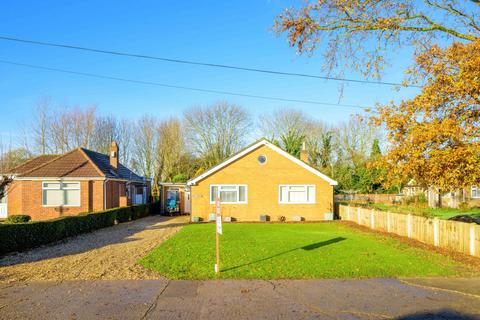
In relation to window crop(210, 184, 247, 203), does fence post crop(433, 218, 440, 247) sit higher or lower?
lower

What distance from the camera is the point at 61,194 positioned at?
27.3 m

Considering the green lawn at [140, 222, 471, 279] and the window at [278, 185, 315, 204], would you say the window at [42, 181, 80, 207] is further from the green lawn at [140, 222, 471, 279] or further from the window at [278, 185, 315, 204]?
the window at [278, 185, 315, 204]

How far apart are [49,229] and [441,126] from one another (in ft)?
47.8

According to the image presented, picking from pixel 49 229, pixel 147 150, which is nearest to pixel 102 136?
pixel 147 150

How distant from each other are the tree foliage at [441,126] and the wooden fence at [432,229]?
202 centimetres

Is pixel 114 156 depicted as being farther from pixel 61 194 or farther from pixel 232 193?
pixel 232 193

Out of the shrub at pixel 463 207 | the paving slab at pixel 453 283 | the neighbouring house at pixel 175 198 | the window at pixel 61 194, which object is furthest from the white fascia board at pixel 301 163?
the paving slab at pixel 453 283

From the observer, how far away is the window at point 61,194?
27172mm

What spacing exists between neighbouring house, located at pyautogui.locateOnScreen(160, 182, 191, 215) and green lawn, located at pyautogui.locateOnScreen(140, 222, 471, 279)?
18962 millimetres

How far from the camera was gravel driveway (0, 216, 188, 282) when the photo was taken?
1005 centimetres

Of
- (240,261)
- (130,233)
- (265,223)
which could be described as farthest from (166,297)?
(265,223)

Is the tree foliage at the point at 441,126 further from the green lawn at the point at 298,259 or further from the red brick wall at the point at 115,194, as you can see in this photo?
the red brick wall at the point at 115,194

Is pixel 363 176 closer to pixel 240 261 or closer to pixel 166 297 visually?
pixel 240 261

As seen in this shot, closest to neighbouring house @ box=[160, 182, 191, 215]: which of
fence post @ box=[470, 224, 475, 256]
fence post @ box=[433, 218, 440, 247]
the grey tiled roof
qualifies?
the grey tiled roof
